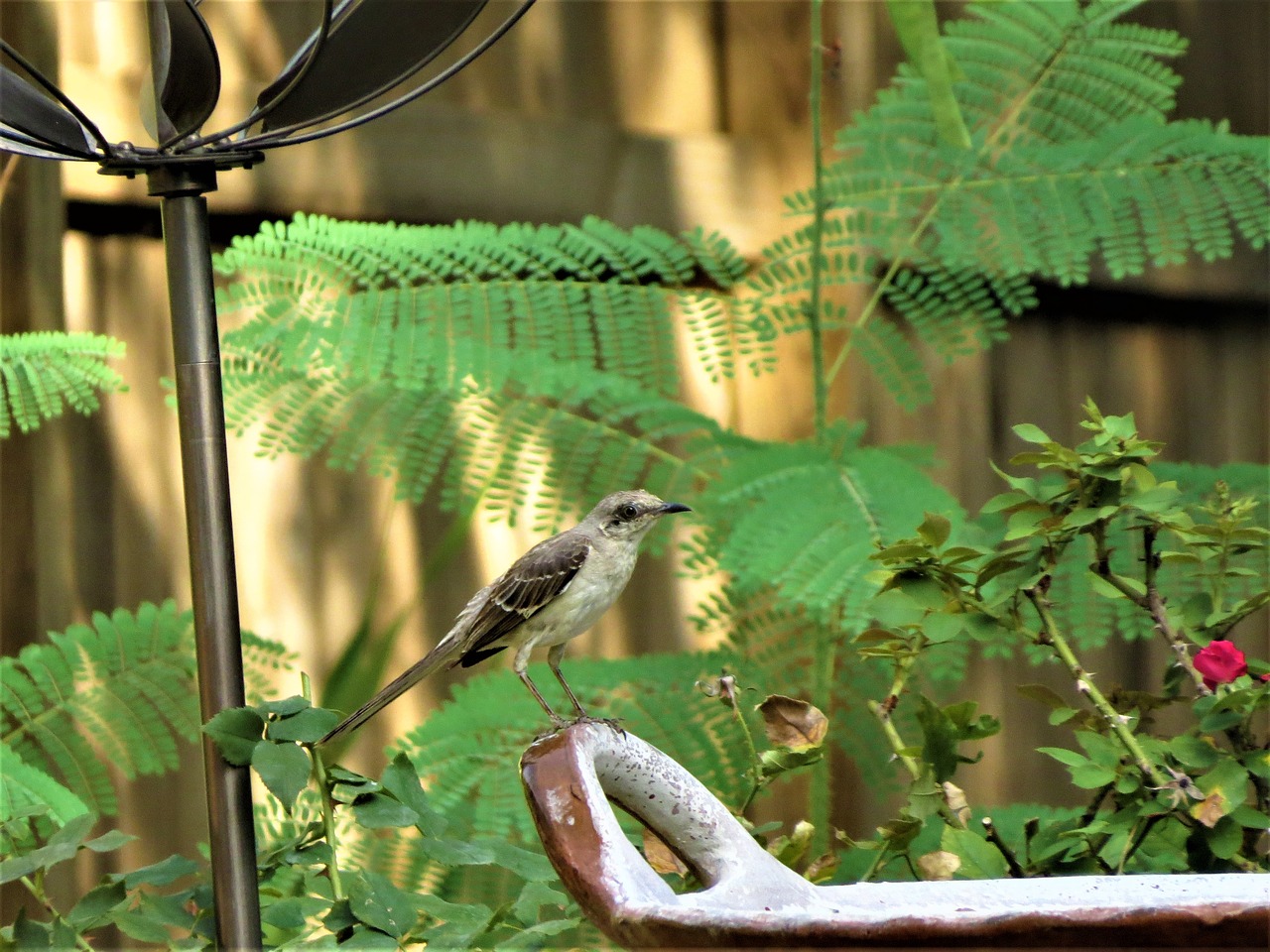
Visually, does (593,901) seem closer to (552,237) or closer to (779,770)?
(779,770)

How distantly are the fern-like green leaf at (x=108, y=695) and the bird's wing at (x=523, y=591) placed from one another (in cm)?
43

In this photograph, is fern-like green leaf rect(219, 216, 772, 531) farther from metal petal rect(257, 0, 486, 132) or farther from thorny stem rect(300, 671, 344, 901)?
thorny stem rect(300, 671, 344, 901)

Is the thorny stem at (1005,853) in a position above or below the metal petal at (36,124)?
below

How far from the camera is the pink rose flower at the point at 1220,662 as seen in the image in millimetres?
1322

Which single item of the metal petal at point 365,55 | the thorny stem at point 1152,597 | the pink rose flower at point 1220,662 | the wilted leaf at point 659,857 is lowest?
the wilted leaf at point 659,857

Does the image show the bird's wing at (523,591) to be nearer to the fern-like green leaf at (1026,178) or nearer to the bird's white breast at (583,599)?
the bird's white breast at (583,599)

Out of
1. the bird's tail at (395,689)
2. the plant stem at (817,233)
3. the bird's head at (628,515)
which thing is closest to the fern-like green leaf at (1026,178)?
the plant stem at (817,233)

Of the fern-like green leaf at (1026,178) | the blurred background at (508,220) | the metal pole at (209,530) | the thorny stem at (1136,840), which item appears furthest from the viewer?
the blurred background at (508,220)

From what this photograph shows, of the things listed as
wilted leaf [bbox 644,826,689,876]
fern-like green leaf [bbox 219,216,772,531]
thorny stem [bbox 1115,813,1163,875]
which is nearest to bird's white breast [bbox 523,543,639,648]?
fern-like green leaf [bbox 219,216,772,531]

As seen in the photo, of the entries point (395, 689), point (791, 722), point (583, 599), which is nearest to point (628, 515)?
point (583, 599)

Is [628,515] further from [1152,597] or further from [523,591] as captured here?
[1152,597]

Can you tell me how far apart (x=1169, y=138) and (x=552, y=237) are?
1.13m

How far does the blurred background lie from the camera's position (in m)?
2.57

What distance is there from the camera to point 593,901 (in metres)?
0.93
